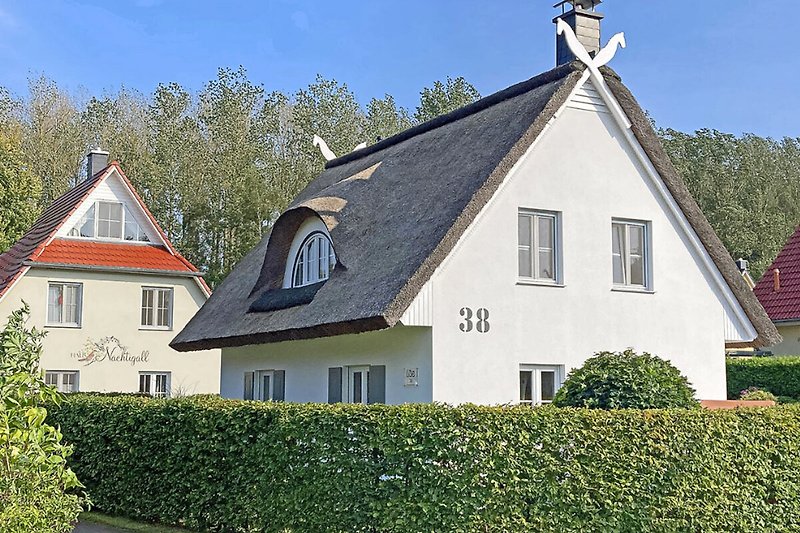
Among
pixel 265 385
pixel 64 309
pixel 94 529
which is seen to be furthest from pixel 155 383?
pixel 94 529

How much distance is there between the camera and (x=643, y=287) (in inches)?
714

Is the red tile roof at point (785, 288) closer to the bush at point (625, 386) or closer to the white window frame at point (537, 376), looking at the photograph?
the white window frame at point (537, 376)

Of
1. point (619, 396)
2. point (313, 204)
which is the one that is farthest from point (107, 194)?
point (619, 396)

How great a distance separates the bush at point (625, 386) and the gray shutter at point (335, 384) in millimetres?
6622

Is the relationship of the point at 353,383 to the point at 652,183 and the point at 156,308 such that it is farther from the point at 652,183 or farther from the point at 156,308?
the point at 156,308

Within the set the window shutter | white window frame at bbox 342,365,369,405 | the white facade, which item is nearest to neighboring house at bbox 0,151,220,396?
the window shutter

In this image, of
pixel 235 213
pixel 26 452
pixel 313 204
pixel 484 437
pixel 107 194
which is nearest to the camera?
pixel 26 452

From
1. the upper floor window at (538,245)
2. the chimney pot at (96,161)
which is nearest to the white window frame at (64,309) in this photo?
the chimney pot at (96,161)

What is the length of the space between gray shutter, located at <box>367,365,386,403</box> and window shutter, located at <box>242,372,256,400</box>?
20.2ft

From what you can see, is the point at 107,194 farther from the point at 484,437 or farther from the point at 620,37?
the point at 484,437

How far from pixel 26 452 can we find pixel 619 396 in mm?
7367

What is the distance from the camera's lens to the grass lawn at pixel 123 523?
1326cm

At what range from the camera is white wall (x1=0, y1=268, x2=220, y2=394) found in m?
33.1

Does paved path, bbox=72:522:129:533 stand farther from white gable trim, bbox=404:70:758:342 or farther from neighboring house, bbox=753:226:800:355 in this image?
neighboring house, bbox=753:226:800:355
